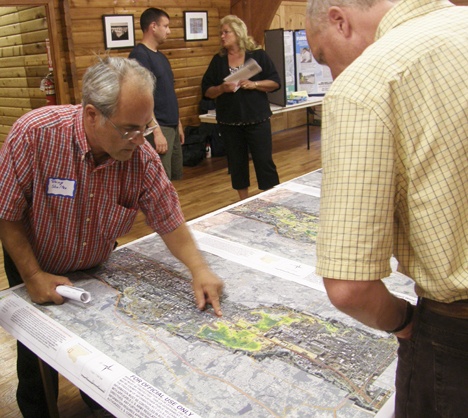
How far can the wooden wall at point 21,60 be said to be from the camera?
17.4 feet

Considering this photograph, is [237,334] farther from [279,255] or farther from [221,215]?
[221,215]

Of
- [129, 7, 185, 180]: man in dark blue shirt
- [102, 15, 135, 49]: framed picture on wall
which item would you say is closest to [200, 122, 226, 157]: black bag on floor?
[102, 15, 135, 49]: framed picture on wall

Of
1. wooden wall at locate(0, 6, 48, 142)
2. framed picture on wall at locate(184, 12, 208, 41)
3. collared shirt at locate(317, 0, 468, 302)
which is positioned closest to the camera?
collared shirt at locate(317, 0, 468, 302)

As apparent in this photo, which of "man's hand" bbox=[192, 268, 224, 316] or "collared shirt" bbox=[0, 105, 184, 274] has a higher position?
"collared shirt" bbox=[0, 105, 184, 274]

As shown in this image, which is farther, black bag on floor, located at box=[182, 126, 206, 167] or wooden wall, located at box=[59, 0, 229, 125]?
black bag on floor, located at box=[182, 126, 206, 167]

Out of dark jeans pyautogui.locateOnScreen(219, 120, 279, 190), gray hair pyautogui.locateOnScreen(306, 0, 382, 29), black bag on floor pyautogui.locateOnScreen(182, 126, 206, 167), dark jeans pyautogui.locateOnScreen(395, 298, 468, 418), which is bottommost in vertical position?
black bag on floor pyautogui.locateOnScreen(182, 126, 206, 167)

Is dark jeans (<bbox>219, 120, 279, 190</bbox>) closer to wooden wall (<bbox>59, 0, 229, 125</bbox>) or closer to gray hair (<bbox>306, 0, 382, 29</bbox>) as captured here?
wooden wall (<bbox>59, 0, 229, 125</bbox>)

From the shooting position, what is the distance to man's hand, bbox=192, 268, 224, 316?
133 cm

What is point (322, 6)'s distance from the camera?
84 cm

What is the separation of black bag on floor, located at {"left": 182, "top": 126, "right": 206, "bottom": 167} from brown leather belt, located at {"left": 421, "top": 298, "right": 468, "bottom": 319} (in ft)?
16.9

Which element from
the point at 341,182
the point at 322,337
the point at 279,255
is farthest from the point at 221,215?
the point at 341,182

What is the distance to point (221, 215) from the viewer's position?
1.97 metres

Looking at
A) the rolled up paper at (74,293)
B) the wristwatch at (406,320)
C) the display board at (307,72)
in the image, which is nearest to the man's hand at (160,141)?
the rolled up paper at (74,293)

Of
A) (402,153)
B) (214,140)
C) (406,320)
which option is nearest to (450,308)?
(406,320)
